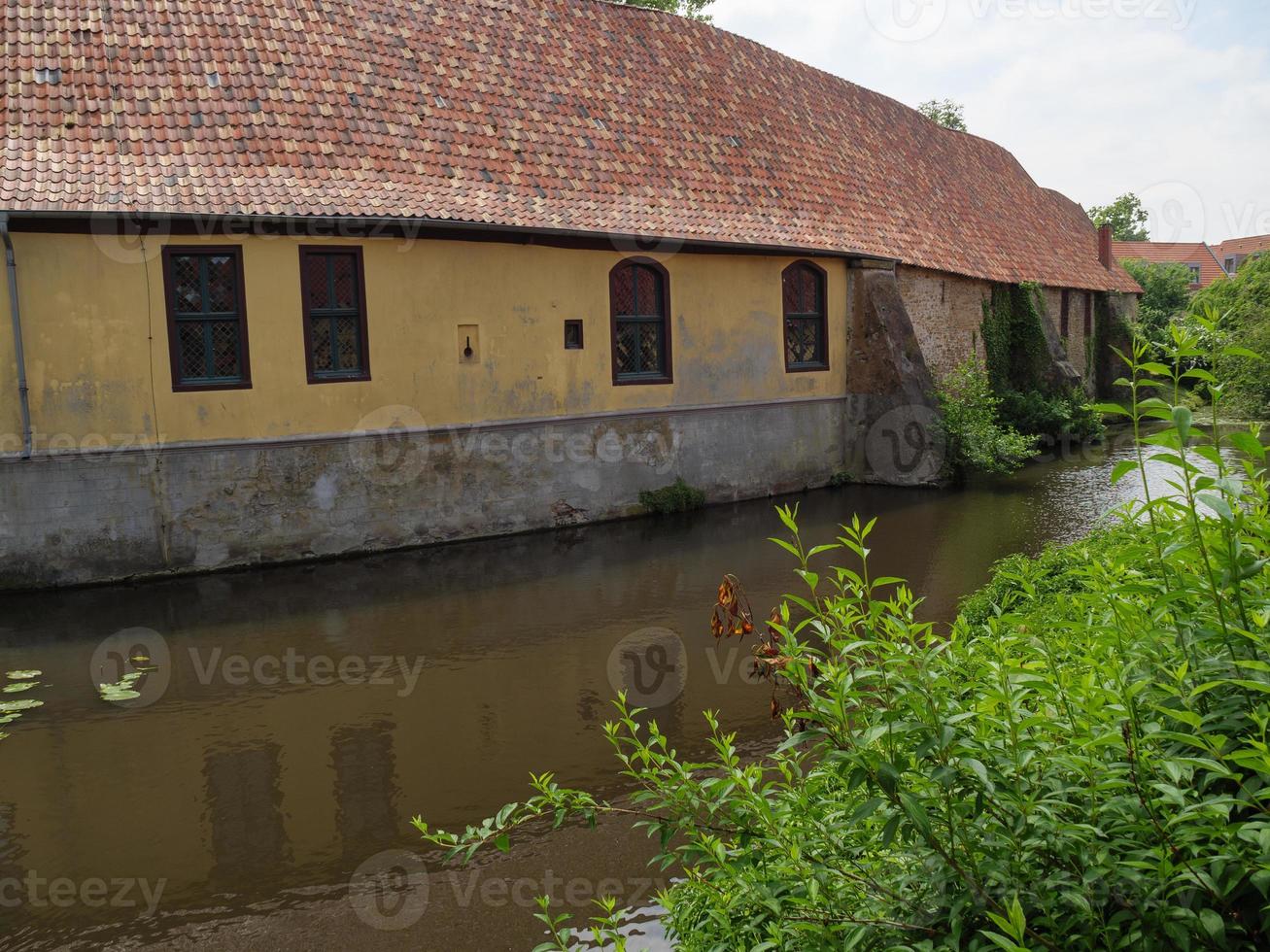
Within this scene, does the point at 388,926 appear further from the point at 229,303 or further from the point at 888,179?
the point at 888,179

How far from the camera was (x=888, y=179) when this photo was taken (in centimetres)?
2366

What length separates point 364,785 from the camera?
22.2 ft

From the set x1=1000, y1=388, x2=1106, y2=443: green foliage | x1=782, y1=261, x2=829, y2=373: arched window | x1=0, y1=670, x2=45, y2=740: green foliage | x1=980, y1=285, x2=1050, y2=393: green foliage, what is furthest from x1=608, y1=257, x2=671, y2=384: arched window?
x1=980, y1=285, x2=1050, y2=393: green foliage

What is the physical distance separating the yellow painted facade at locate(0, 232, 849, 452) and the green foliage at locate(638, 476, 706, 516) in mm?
1399

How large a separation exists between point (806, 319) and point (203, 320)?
1066 centimetres

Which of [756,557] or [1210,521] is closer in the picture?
[1210,521]

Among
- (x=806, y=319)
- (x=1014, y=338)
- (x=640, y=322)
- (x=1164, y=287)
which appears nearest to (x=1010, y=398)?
(x=1014, y=338)

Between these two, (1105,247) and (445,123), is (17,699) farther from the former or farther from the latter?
(1105,247)

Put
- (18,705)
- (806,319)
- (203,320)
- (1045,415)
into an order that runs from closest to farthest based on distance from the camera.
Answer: (18,705) → (203,320) → (806,319) → (1045,415)

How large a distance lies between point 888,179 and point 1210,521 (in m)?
22.2

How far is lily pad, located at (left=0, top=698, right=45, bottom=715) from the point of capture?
8.28 meters

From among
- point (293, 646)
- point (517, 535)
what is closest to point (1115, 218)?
point (517, 535)

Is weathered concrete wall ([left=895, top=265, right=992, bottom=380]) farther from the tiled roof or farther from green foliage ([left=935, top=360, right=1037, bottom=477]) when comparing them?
green foliage ([left=935, top=360, right=1037, bottom=477])

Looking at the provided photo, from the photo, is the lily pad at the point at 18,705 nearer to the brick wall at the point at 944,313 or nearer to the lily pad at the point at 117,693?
the lily pad at the point at 117,693
